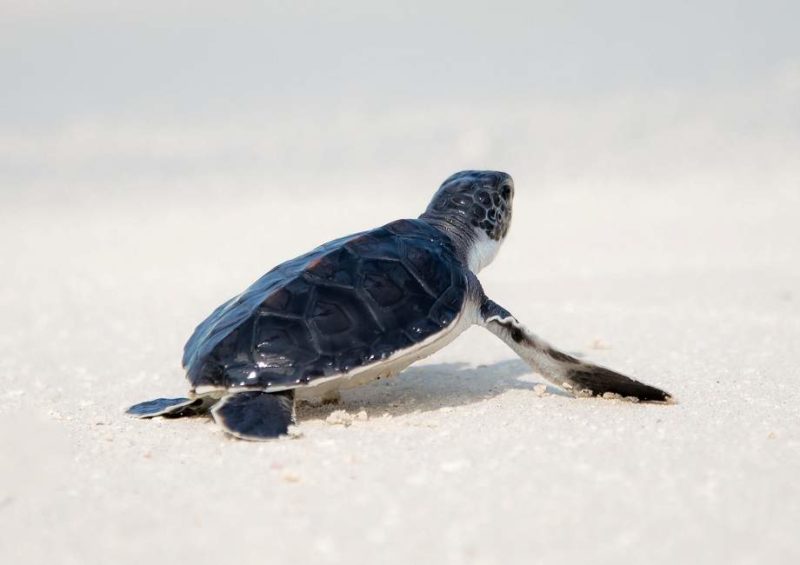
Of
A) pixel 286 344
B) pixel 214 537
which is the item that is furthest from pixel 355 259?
pixel 214 537

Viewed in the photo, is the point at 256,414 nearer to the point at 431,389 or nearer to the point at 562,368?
the point at 431,389

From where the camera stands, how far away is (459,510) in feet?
9.75

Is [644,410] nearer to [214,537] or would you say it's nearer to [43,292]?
[214,537]

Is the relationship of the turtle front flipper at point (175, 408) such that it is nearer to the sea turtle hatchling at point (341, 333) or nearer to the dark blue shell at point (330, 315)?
the sea turtle hatchling at point (341, 333)

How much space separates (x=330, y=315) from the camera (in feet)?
14.4

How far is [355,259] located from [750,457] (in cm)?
222

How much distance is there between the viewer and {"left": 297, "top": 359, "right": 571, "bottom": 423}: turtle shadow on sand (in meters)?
4.86

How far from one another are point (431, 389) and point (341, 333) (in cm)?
125

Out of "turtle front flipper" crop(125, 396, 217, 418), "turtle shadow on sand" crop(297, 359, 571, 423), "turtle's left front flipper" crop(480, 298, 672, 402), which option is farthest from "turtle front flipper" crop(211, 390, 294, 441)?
"turtle's left front flipper" crop(480, 298, 672, 402)

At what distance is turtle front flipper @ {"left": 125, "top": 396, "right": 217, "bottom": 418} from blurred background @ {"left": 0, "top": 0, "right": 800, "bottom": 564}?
210 millimetres

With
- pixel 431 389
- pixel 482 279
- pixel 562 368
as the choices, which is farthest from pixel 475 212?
pixel 482 279

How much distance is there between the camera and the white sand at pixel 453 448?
9.11 feet

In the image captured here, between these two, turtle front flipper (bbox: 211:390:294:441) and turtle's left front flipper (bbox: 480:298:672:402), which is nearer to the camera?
turtle front flipper (bbox: 211:390:294:441)

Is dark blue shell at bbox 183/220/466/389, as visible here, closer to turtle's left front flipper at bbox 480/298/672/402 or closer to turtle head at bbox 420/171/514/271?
turtle's left front flipper at bbox 480/298/672/402
